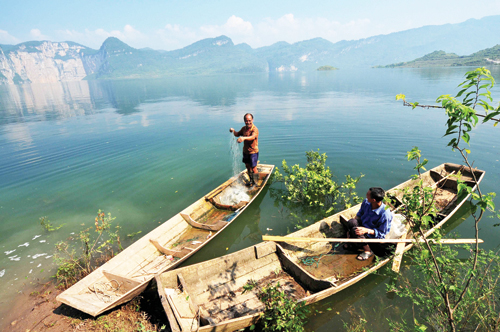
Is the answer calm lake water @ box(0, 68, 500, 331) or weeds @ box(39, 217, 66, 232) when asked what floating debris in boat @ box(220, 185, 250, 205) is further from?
weeds @ box(39, 217, 66, 232)

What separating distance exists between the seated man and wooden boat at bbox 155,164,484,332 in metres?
0.62

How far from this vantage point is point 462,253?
24.4 feet

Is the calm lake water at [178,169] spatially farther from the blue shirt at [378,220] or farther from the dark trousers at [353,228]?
the blue shirt at [378,220]

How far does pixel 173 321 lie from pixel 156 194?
7828 mm

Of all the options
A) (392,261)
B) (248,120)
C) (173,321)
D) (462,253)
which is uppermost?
(248,120)

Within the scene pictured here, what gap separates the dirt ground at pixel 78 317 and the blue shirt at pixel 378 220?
557 centimetres

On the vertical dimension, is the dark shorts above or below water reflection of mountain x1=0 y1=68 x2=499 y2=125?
below

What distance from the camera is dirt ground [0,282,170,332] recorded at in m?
5.30

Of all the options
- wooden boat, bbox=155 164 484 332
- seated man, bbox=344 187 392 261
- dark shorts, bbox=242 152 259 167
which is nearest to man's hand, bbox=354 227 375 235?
seated man, bbox=344 187 392 261

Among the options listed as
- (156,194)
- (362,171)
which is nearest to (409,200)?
(362,171)

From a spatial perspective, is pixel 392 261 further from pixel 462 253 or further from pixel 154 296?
pixel 154 296

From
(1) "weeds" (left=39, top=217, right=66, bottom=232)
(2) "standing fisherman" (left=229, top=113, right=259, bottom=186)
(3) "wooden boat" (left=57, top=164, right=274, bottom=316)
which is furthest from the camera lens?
(2) "standing fisherman" (left=229, top=113, right=259, bottom=186)

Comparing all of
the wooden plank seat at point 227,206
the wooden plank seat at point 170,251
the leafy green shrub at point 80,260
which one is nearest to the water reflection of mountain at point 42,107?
the leafy green shrub at point 80,260

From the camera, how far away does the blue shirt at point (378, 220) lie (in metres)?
6.34
